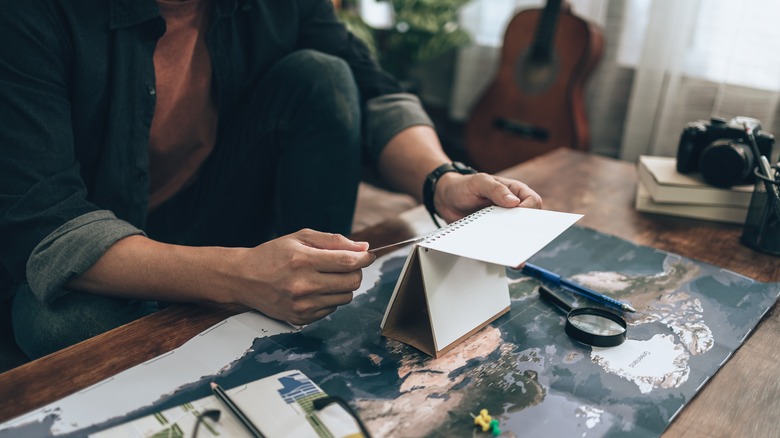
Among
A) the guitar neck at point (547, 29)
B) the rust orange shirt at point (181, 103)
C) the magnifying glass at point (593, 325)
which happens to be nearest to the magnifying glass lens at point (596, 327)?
the magnifying glass at point (593, 325)

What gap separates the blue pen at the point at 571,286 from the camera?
82 centimetres

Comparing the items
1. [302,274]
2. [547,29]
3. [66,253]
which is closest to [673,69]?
[547,29]

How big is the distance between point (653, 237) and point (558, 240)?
169mm

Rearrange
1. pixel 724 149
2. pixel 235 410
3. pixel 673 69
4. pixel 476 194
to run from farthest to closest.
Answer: pixel 673 69 → pixel 724 149 → pixel 476 194 → pixel 235 410

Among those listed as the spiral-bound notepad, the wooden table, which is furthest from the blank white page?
the wooden table

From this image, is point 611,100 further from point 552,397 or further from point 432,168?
point 552,397

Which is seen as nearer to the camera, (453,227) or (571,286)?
(453,227)

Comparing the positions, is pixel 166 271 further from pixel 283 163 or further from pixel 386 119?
pixel 386 119

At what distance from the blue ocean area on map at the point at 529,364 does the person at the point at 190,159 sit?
7 cm

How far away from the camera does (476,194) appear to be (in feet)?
2.98

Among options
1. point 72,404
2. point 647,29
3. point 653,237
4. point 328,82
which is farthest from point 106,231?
point 647,29

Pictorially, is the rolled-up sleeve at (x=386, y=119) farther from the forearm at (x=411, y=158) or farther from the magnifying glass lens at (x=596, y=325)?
the magnifying glass lens at (x=596, y=325)

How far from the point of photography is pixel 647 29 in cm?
193

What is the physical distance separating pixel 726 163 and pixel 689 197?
0.09 m
